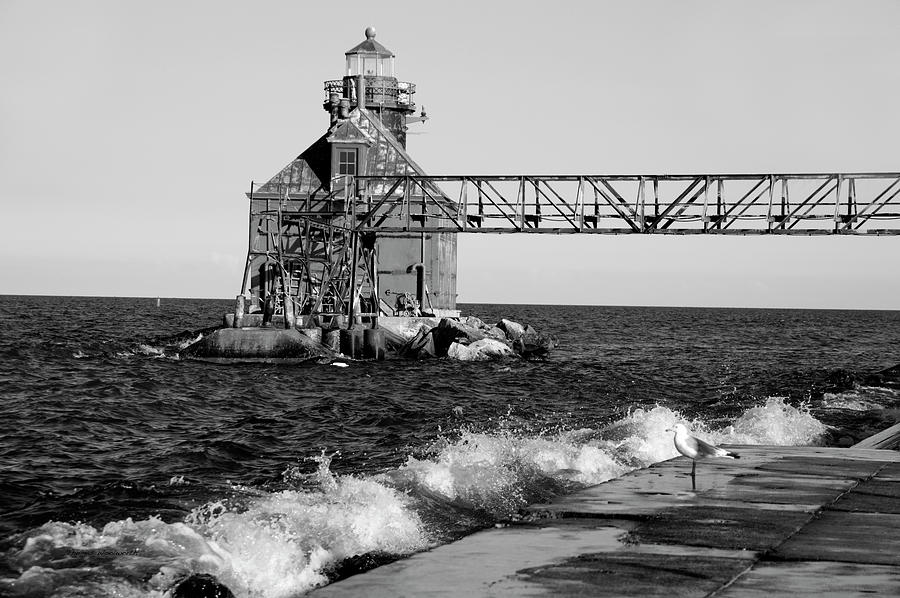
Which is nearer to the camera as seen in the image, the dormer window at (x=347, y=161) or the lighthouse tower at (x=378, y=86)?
the dormer window at (x=347, y=161)

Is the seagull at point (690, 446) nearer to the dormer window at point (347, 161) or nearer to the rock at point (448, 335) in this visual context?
the rock at point (448, 335)

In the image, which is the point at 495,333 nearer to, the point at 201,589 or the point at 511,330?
the point at 511,330

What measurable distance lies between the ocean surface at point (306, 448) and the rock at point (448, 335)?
11.9 ft

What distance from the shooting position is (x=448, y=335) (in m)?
42.7

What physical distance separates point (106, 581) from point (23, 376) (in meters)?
23.5

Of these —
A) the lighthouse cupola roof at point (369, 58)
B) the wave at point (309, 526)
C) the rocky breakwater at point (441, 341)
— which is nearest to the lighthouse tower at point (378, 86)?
the lighthouse cupola roof at point (369, 58)

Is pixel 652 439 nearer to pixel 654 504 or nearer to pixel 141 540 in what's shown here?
pixel 654 504

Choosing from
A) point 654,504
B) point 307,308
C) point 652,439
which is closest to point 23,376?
point 307,308

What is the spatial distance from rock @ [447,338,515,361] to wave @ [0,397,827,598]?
26274 mm

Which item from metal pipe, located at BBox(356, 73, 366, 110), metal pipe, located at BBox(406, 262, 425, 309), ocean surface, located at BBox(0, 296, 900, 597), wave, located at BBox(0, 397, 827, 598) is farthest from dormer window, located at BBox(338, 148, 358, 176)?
wave, located at BBox(0, 397, 827, 598)

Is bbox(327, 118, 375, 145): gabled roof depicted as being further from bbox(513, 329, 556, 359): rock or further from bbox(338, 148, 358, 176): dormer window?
bbox(513, 329, 556, 359): rock

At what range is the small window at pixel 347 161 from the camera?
46562 millimetres

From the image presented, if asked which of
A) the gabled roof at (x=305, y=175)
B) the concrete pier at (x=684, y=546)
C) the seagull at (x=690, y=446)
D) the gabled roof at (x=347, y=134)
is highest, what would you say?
the gabled roof at (x=347, y=134)

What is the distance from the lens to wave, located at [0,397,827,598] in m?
8.12
